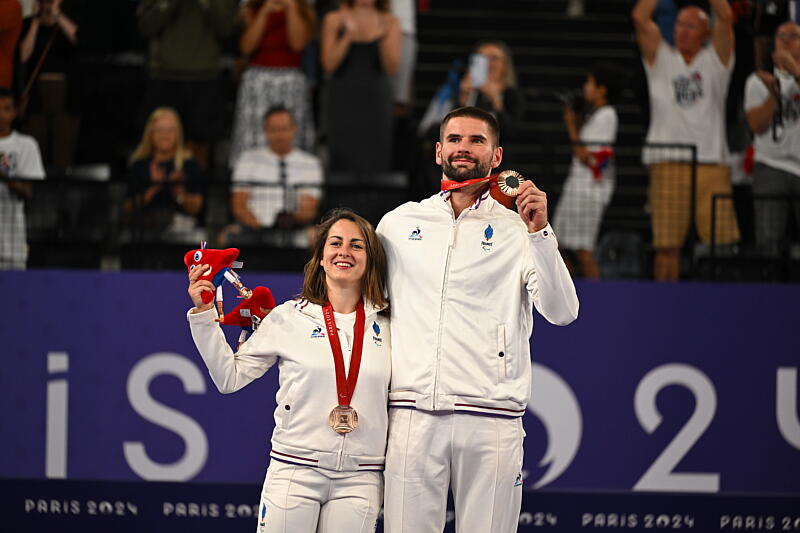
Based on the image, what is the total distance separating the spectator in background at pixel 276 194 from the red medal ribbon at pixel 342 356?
2392 mm

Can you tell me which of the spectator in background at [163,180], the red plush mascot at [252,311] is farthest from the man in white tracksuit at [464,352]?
the spectator in background at [163,180]

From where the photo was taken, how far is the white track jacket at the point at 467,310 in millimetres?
4320

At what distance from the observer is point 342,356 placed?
14.5 ft

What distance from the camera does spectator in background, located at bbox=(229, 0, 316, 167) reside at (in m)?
7.74

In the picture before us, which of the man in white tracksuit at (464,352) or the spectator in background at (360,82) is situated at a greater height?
the spectator in background at (360,82)

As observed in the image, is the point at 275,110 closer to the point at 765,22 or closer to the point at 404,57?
the point at 404,57

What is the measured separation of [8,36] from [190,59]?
1.20 metres

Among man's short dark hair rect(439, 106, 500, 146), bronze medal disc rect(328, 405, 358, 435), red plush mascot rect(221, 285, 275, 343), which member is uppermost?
man's short dark hair rect(439, 106, 500, 146)

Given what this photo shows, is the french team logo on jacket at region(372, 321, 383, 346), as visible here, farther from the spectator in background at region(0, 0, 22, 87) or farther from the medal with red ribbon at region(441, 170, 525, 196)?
the spectator in background at region(0, 0, 22, 87)

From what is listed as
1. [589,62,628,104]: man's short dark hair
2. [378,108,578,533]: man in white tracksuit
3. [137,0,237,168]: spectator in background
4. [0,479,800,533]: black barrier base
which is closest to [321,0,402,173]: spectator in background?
[137,0,237,168]: spectator in background

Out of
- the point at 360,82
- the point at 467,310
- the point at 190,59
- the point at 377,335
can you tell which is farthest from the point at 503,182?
the point at 190,59

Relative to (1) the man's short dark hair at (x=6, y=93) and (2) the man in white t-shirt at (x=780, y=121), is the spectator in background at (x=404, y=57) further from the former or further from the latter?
(1) the man's short dark hair at (x=6, y=93)

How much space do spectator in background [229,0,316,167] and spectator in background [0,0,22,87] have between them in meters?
1.51

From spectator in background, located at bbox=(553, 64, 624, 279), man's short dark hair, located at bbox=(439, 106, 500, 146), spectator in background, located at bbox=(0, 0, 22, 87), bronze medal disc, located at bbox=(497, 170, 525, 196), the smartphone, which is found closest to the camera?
bronze medal disc, located at bbox=(497, 170, 525, 196)
